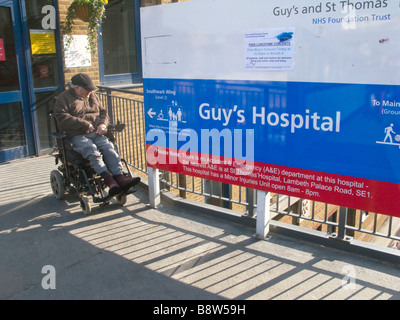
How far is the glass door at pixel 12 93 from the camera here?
6.72 meters

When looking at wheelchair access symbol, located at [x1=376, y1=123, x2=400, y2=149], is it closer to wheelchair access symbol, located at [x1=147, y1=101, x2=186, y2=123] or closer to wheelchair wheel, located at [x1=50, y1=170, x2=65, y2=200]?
wheelchair access symbol, located at [x1=147, y1=101, x2=186, y2=123]

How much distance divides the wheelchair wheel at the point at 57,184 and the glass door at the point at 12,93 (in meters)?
1.98

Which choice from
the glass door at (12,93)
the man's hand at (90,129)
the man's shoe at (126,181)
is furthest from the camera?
the glass door at (12,93)

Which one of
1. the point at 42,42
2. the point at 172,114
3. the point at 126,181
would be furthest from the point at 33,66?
the point at 172,114

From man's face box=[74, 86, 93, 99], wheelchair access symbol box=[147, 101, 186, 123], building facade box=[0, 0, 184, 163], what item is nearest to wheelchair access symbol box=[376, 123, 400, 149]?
wheelchair access symbol box=[147, 101, 186, 123]

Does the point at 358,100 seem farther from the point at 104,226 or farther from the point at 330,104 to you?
the point at 104,226

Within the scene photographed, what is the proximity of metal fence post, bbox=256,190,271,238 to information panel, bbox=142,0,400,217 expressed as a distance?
131mm

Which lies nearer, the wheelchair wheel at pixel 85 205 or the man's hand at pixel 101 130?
the wheelchair wheel at pixel 85 205

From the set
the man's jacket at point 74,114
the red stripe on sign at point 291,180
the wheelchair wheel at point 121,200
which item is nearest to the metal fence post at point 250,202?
the red stripe on sign at point 291,180

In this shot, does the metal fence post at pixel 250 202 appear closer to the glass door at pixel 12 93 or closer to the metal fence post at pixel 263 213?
the metal fence post at pixel 263 213

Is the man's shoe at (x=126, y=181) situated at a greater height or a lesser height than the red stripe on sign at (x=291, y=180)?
lesser
